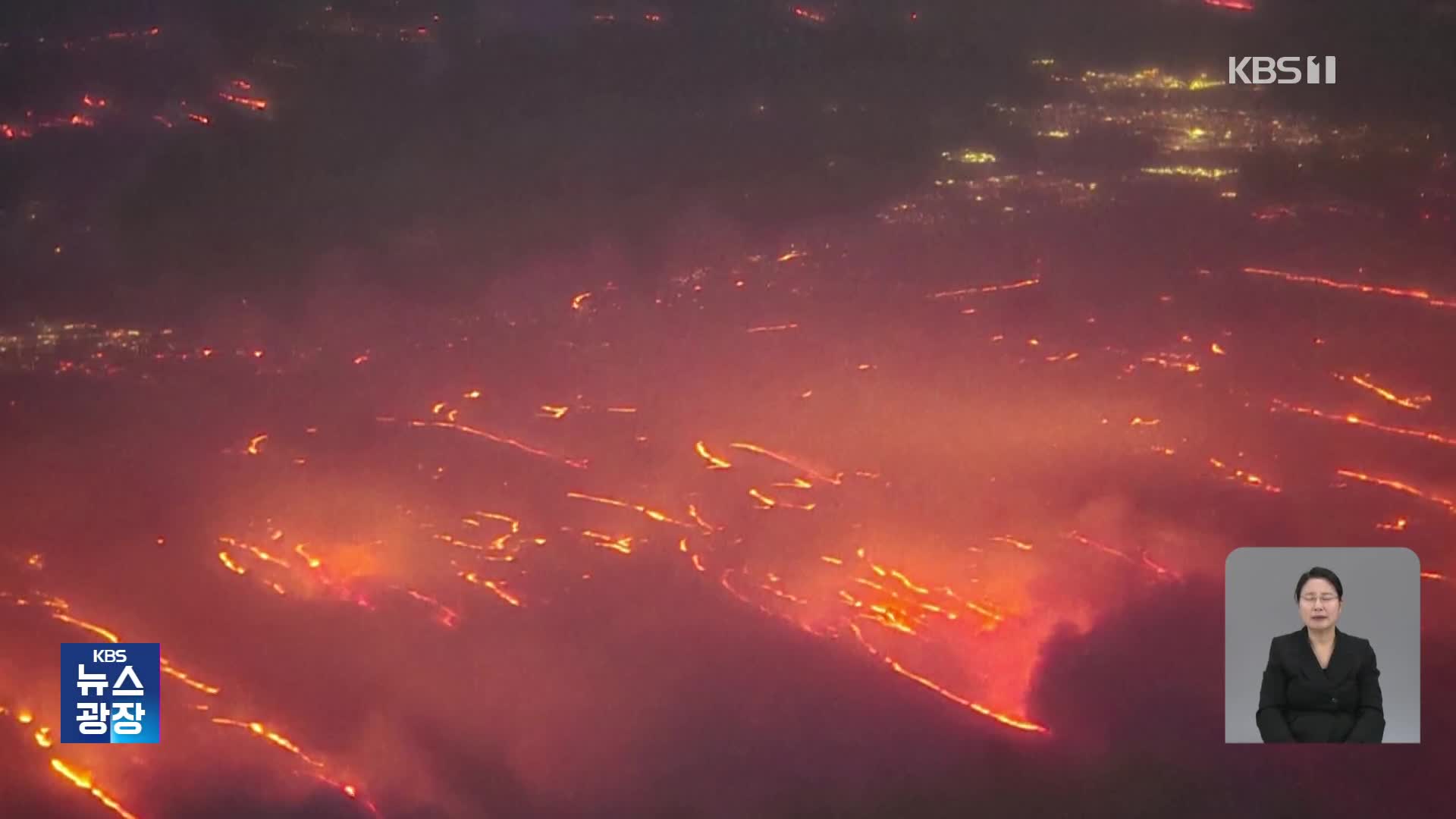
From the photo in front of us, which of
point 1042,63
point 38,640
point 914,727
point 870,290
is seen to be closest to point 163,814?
point 38,640

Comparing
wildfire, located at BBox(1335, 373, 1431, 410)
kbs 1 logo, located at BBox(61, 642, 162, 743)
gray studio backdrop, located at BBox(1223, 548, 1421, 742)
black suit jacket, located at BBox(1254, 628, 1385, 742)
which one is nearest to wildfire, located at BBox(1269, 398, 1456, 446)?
wildfire, located at BBox(1335, 373, 1431, 410)

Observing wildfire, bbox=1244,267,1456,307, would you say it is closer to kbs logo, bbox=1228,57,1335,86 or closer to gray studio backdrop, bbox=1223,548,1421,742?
kbs logo, bbox=1228,57,1335,86

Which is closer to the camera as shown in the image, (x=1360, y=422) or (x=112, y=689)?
(x=1360, y=422)

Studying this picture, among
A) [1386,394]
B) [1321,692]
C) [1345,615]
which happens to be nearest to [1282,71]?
[1386,394]

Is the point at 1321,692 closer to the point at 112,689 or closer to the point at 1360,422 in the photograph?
the point at 1360,422

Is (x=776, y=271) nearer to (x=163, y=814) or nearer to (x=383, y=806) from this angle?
(x=383, y=806)

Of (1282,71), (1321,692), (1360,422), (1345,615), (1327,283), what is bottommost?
(1321,692)
